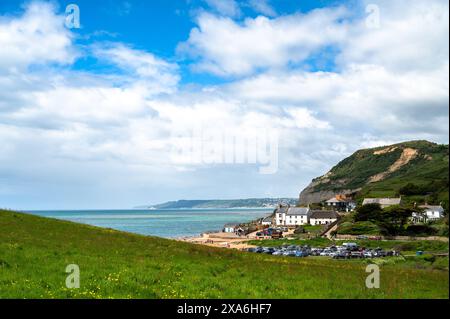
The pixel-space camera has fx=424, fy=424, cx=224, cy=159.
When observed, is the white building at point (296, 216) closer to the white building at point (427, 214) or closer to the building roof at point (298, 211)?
the building roof at point (298, 211)

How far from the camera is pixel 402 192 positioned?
15762 cm

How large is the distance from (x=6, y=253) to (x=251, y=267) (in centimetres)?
1525

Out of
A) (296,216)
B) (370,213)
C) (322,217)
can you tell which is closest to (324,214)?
(322,217)

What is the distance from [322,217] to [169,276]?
165 m

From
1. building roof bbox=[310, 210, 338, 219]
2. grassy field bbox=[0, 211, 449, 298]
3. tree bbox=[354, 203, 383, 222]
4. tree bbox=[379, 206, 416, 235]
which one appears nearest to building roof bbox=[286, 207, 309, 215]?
building roof bbox=[310, 210, 338, 219]

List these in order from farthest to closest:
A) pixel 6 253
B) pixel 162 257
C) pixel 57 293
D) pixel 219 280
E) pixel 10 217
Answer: pixel 10 217 < pixel 162 257 < pixel 6 253 < pixel 219 280 < pixel 57 293

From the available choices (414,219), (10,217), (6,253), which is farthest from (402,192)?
(6,253)

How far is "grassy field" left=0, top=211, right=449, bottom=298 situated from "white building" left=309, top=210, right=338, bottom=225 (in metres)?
149

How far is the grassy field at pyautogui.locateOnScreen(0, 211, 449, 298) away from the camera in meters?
18.1

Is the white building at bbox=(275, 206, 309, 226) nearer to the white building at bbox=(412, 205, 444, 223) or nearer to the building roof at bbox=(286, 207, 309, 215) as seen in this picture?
the building roof at bbox=(286, 207, 309, 215)

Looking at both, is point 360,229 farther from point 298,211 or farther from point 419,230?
point 298,211

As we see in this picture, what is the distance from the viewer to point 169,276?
22141 millimetres

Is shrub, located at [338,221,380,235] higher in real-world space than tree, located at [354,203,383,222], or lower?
lower
